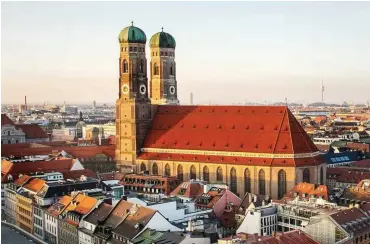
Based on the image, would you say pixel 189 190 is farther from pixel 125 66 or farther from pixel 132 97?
pixel 125 66

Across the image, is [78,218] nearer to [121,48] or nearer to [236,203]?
[236,203]

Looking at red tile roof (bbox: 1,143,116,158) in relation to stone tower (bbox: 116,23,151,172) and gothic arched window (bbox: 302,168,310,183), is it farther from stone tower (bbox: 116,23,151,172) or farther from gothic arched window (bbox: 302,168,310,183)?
gothic arched window (bbox: 302,168,310,183)

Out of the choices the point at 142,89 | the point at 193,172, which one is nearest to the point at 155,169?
the point at 193,172

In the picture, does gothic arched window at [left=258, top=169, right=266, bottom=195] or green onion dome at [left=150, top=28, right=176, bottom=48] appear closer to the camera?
gothic arched window at [left=258, top=169, right=266, bottom=195]

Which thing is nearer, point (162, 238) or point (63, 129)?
point (162, 238)

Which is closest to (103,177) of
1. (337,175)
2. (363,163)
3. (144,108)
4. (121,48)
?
(144,108)

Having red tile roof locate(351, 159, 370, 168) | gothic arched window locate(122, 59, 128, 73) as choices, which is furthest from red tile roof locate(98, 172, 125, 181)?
red tile roof locate(351, 159, 370, 168)

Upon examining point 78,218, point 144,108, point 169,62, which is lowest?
point 78,218
